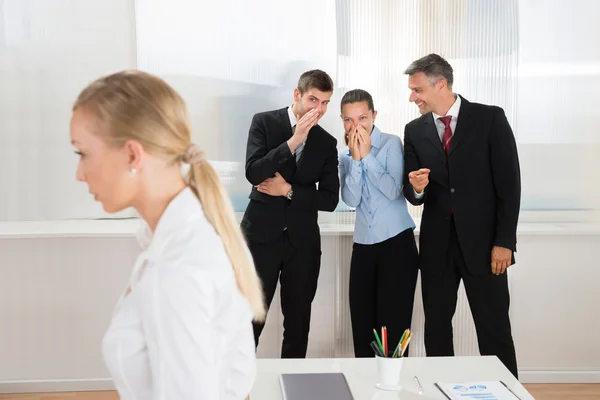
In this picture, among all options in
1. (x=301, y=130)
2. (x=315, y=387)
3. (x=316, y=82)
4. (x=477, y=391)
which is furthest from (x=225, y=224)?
(x=316, y=82)

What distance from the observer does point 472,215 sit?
3127 millimetres

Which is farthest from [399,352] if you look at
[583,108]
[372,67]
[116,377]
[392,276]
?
[583,108]

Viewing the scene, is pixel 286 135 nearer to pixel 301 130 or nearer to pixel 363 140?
pixel 301 130

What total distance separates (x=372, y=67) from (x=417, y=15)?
37 cm

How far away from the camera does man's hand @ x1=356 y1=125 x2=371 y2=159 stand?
330 cm

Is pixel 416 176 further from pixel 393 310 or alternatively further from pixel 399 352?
pixel 399 352

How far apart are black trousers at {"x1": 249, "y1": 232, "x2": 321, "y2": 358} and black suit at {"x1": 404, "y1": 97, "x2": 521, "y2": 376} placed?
59 cm

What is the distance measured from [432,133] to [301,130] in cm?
62

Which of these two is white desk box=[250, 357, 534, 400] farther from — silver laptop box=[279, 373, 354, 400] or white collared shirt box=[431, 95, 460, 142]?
white collared shirt box=[431, 95, 460, 142]

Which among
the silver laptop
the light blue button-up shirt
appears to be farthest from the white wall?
the silver laptop

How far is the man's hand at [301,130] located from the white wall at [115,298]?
0.74 metres

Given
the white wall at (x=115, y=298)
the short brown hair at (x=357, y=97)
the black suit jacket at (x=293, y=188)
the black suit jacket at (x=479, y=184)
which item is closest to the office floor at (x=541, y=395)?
the white wall at (x=115, y=298)

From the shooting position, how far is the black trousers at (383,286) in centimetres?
336

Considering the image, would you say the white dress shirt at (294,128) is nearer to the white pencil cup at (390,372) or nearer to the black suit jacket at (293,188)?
the black suit jacket at (293,188)
